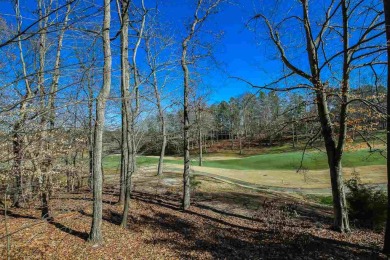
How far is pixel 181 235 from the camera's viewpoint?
28.8 feet

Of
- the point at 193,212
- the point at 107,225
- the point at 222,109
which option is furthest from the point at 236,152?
the point at 107,225

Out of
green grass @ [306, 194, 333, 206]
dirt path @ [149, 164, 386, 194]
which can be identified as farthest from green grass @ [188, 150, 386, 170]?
green grass @ [306, 194, 333, 206]

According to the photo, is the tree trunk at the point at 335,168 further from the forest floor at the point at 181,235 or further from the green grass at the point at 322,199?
the green grass at the point at 322,199

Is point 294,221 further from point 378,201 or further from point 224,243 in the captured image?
point 224,243

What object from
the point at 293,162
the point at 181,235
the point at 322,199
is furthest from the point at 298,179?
the point at 181,235

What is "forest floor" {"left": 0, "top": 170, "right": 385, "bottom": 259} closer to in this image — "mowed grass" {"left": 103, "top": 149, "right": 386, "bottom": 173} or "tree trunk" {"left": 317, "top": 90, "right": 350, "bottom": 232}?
"tree trunk" {"left": 317, "top": 90, "right": 350, "bottom": 232}

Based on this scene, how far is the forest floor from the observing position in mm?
6938

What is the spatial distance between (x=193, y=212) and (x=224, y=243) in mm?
3509

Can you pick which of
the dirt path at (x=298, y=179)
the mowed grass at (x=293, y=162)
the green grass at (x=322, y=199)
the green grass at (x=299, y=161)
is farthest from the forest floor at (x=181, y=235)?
the green grass at (x=299, y=161)

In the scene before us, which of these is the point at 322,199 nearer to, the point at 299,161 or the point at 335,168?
the point at 335,168

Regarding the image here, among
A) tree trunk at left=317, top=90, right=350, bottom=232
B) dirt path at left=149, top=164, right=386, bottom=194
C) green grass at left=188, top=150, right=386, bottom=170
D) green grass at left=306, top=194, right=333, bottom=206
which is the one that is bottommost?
green grass at left=306, top=194, right=333, bottom=206

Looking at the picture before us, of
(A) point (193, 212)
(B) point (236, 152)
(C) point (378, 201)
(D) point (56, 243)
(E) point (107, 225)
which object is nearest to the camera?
(D) point (56, 243)

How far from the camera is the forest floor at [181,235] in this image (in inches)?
273

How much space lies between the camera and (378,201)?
974 centimetres
